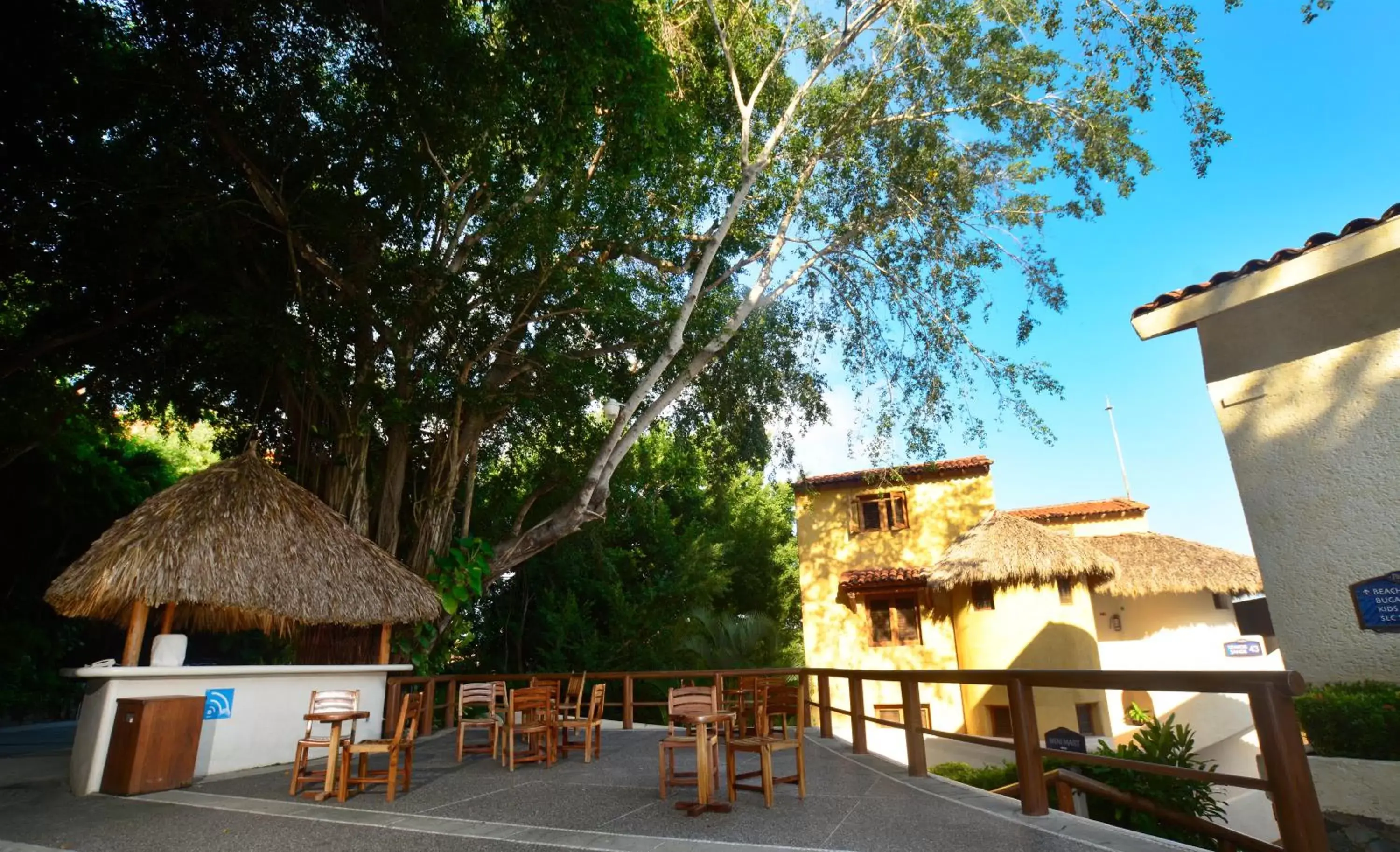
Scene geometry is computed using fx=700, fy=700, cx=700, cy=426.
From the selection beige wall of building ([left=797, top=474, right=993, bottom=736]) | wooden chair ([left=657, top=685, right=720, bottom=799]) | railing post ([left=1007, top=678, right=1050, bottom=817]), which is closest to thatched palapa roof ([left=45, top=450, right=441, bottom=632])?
wooden chair ([left=657, top=685, right=720, bottom=799])

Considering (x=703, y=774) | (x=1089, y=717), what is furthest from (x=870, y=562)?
(x=703, y=774)

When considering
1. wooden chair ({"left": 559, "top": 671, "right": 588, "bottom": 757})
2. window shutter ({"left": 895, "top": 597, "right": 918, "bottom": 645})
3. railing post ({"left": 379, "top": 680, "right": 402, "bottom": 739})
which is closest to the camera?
wooden chair ({"left": 559, "top": 671, "right": 588, "bottom": 757})

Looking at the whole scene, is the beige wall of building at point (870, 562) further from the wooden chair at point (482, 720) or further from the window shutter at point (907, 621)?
the wooden chair at point (482, 720)

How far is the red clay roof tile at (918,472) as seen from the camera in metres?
16.2

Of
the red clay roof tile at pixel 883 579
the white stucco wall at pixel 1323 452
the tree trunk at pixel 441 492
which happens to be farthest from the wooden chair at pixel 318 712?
the red clay roof tile at pixel 883 579

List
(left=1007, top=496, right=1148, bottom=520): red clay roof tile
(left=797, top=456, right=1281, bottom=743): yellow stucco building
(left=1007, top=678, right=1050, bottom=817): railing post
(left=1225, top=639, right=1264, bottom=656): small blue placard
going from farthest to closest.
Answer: (left=1007, top=496, right=1148, bottom=520): red clay roof tile < (left=797, top=456, right=1281, bottom=743): yellow stucco building < (left=1225, top=639, right=1264, bottom=656): small blue placard < (left=1007, top=678, right=1050, bottom=817): railing post

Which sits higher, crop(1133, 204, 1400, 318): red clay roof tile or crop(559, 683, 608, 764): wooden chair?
crop(1133, 204, 1400, 318): red clay roof tile

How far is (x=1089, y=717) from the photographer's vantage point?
1363cm

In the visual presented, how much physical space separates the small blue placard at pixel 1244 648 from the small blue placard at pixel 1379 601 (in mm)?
7424

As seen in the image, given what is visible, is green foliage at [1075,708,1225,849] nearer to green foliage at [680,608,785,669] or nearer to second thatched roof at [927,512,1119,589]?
second thatched roof at [927,512,1119,589]

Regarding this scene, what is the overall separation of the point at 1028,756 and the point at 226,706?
6.91 m

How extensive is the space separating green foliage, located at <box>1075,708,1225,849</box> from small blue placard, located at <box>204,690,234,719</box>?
317 inches

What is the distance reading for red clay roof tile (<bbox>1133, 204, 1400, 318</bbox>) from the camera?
5418 millimetres

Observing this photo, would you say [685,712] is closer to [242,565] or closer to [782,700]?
[782,700]
